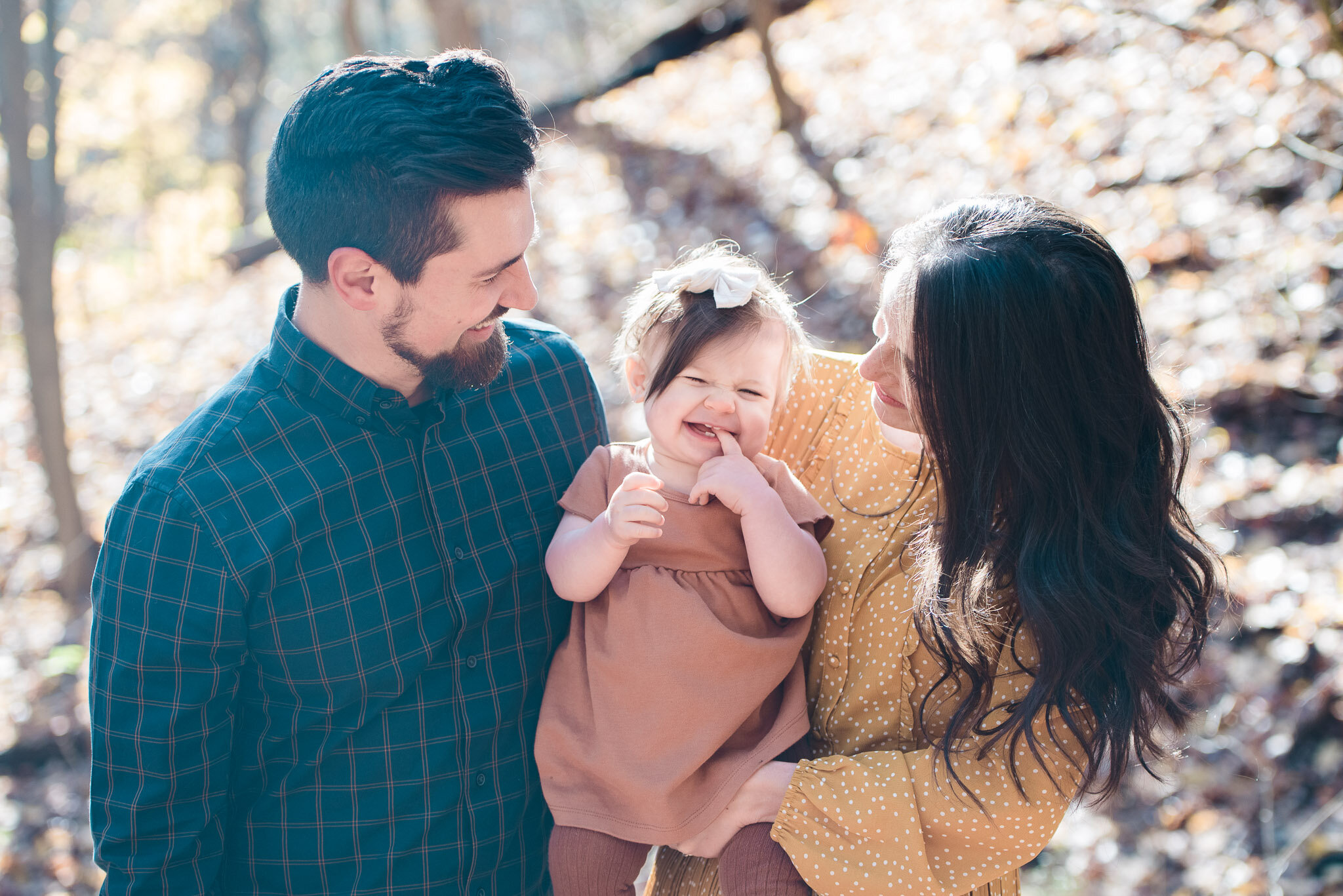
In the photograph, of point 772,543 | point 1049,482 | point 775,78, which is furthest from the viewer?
point 775,78

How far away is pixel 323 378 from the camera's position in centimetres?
187

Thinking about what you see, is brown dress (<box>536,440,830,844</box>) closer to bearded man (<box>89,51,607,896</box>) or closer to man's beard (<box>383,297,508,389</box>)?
bearded man (<box>89,51,607,896</box>)

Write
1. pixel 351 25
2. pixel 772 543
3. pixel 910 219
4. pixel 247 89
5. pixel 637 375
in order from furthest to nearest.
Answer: pixel 247 89
pixel 351 25
pixel 910 219
pixel 637 375
pixel 772 543

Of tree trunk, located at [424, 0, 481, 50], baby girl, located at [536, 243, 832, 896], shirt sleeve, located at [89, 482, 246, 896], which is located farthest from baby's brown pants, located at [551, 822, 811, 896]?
tree trunk, located at [424, 0, 481, 50]

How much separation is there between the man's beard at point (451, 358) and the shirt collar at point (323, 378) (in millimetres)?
90

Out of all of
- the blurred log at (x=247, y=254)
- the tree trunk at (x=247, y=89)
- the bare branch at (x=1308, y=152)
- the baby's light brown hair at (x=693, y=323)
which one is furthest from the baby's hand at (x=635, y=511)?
the tree trunk at (x=247, y=89)

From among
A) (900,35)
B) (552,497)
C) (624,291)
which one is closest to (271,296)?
(624,291)

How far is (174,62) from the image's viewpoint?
575 inches

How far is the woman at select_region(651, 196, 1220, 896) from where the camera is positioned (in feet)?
5.32

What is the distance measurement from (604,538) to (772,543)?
313 millimetres

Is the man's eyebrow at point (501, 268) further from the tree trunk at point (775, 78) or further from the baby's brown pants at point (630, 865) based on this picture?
the tree trunk at point (775, 78)

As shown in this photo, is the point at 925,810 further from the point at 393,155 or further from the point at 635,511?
the point at 393,155

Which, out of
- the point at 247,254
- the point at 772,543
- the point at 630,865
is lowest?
the point at 247,254

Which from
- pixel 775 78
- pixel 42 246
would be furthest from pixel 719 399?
pixel 775 78
